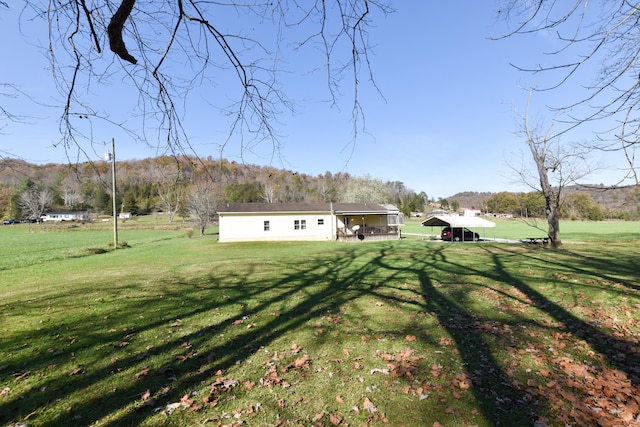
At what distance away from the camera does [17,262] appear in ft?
49.8

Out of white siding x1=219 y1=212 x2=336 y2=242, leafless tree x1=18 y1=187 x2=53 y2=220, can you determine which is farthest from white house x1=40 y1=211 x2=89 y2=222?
white siding x1=219 y1=212 x2=336 y2=242

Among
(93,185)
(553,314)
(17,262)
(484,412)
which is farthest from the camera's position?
(17,262)

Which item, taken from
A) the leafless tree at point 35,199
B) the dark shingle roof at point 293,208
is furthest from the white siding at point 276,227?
the leafless tree at point 35,199

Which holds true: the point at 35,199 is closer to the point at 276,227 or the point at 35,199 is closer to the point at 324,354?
the point at 276,227

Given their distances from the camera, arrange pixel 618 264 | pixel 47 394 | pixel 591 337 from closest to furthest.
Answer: pixel 47 394 → pixel 591 337 → pixel 618 264

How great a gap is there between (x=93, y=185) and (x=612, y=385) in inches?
261

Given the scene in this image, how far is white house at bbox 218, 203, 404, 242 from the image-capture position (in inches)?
1060

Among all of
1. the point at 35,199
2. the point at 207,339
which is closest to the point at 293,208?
the point at 207,339

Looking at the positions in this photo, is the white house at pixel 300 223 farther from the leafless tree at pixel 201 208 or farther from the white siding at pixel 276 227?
the leafless tree at pixel 201 208

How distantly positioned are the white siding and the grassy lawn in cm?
1852

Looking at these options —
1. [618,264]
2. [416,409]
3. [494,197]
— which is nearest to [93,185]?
[416,409]

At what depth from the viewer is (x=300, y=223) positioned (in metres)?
28.7

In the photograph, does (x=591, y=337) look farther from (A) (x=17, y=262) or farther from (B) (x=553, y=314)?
(A) (x=17, y=262)

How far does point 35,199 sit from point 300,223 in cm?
2666
